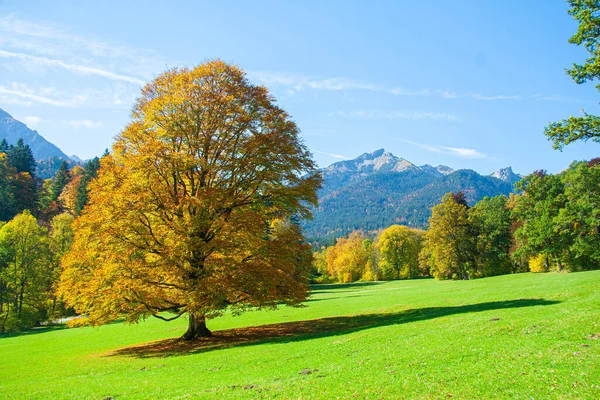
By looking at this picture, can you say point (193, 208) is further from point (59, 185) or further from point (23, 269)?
point (59, 185)

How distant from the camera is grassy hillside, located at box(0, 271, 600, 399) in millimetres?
9266

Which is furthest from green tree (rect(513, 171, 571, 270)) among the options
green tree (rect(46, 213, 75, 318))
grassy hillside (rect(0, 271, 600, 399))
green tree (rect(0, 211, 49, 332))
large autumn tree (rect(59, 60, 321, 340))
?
green tree (rect(0, 211, 49, 332))

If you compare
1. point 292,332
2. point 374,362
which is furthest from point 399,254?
point 374,362

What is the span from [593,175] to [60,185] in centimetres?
12000

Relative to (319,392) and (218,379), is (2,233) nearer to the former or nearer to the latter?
(218,379)

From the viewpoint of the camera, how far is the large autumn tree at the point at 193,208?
70.3 ft

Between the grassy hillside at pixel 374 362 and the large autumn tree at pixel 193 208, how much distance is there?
330 cm

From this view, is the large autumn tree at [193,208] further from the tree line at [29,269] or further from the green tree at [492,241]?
the green tree at [492,241]

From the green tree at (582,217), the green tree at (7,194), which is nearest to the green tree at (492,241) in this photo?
the green tree at (582,217)

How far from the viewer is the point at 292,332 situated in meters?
23.7

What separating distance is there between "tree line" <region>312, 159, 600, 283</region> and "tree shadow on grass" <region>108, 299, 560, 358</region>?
1218 cm

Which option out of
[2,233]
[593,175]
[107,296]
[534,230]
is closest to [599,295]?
[107,296]

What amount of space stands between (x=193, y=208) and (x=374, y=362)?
15131mm

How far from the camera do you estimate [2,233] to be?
50781 mm
